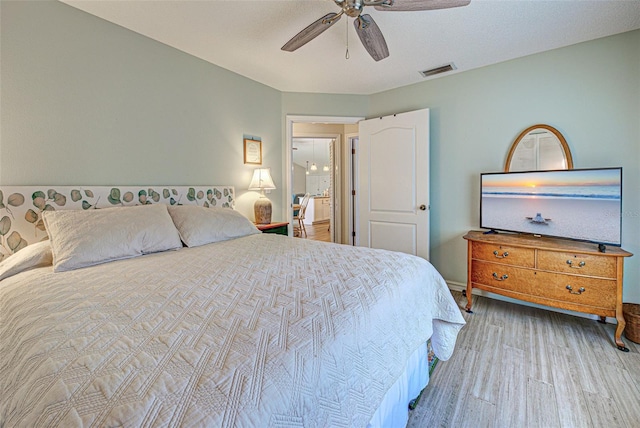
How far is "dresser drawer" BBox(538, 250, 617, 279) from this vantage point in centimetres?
209

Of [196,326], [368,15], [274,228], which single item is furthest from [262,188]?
[196,326]

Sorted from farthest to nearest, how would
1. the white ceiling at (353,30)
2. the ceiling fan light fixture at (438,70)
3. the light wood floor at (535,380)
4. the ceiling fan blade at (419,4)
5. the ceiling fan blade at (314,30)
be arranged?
the ceiling fan light fixture at (438,70)
the white ceiling at (353,30)
the ceiling fan blade at (314,30)
the ceiling fan blade at (419,4)
the light wood floor at (535,380)

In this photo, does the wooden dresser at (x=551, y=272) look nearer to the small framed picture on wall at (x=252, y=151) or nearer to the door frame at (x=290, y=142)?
the door frame at (x=290, y=142)

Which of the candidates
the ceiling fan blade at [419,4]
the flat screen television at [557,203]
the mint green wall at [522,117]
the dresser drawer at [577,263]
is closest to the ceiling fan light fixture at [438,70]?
the mint green wall at [522,117]

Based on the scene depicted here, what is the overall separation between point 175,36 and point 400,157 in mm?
2591

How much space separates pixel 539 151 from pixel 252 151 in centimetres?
301

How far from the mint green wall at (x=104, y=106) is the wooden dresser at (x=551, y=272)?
271 centimetres

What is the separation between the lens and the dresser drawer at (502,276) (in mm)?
2426

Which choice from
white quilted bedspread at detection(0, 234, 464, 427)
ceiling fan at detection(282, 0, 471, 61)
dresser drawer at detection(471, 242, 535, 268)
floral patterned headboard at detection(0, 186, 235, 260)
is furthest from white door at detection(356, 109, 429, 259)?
floral patterned headboard at detection(0, 186, 235, 260)

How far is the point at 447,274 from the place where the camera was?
11.0ft

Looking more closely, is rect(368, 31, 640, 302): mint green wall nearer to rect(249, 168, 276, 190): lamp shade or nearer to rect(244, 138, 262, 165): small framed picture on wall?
rect(244, 138, 262, 165): small framed picture on wall

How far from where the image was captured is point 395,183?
3.51 meters

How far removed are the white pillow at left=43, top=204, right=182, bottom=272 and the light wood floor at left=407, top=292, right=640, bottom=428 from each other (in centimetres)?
185

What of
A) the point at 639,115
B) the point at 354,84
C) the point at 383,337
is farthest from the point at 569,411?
the point at 354,84
